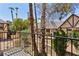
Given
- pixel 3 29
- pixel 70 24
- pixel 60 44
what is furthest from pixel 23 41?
pixel 70 24

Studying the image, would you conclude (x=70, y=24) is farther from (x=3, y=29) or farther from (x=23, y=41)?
(x=3, y=29)

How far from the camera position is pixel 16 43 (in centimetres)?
150

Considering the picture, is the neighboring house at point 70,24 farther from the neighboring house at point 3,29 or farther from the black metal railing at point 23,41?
the neighboring house at point 3,29

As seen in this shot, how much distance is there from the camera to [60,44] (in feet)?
4.83

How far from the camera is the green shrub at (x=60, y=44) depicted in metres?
1.44

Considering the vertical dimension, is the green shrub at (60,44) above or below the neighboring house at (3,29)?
below

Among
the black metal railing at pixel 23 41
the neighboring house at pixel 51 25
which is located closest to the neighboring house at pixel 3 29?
the black metal railing at pixel 23 41

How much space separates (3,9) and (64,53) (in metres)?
0.71

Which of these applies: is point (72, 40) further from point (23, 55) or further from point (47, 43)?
point (23, 55)

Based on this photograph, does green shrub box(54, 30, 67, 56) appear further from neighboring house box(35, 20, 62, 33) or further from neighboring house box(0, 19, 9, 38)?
neighboring house box(0, 19, 9, 38)

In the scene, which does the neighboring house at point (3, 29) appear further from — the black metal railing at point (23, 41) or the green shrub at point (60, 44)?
the green shrub at point (60, 44)

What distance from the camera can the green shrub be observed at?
144 cm

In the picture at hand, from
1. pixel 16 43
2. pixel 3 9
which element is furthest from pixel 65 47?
pixel 3 9

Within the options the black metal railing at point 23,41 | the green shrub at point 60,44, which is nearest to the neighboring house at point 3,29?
the black metal railing at point 23,41
